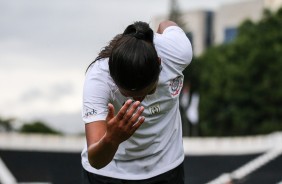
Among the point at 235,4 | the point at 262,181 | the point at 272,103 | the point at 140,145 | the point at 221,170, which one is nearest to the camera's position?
the point at 140,145

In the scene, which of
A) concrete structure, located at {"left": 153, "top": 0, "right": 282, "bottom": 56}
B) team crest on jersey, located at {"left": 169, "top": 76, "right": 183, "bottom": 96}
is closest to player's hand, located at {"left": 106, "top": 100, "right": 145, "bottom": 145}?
team crest on jersey, located at {"left": 169, "top": 76, "right": 183, "bottom": 96}

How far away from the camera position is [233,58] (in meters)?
35.8

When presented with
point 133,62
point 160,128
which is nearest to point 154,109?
point 160,128

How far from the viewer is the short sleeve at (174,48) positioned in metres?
3.54

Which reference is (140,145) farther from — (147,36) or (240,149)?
(240,149)

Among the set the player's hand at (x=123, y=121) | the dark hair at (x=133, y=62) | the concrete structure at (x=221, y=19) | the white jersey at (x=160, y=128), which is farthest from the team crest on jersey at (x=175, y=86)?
the concrete structure at (x=221, y=19)

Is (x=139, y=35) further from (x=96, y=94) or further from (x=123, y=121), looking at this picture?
(x=123, y=121)

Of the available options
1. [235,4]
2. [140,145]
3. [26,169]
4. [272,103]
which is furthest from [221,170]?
[235,4]

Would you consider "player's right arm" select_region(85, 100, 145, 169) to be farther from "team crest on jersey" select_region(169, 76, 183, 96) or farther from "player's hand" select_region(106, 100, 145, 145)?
"team crest on jersey" select_region(169, 76, 183, 96)

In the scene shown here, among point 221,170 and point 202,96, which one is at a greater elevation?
point 221,170

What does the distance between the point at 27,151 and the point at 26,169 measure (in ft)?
1.38

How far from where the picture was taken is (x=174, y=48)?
11.7ft

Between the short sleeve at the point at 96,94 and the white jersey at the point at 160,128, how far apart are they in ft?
0.13

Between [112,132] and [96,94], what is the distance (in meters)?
0.33
